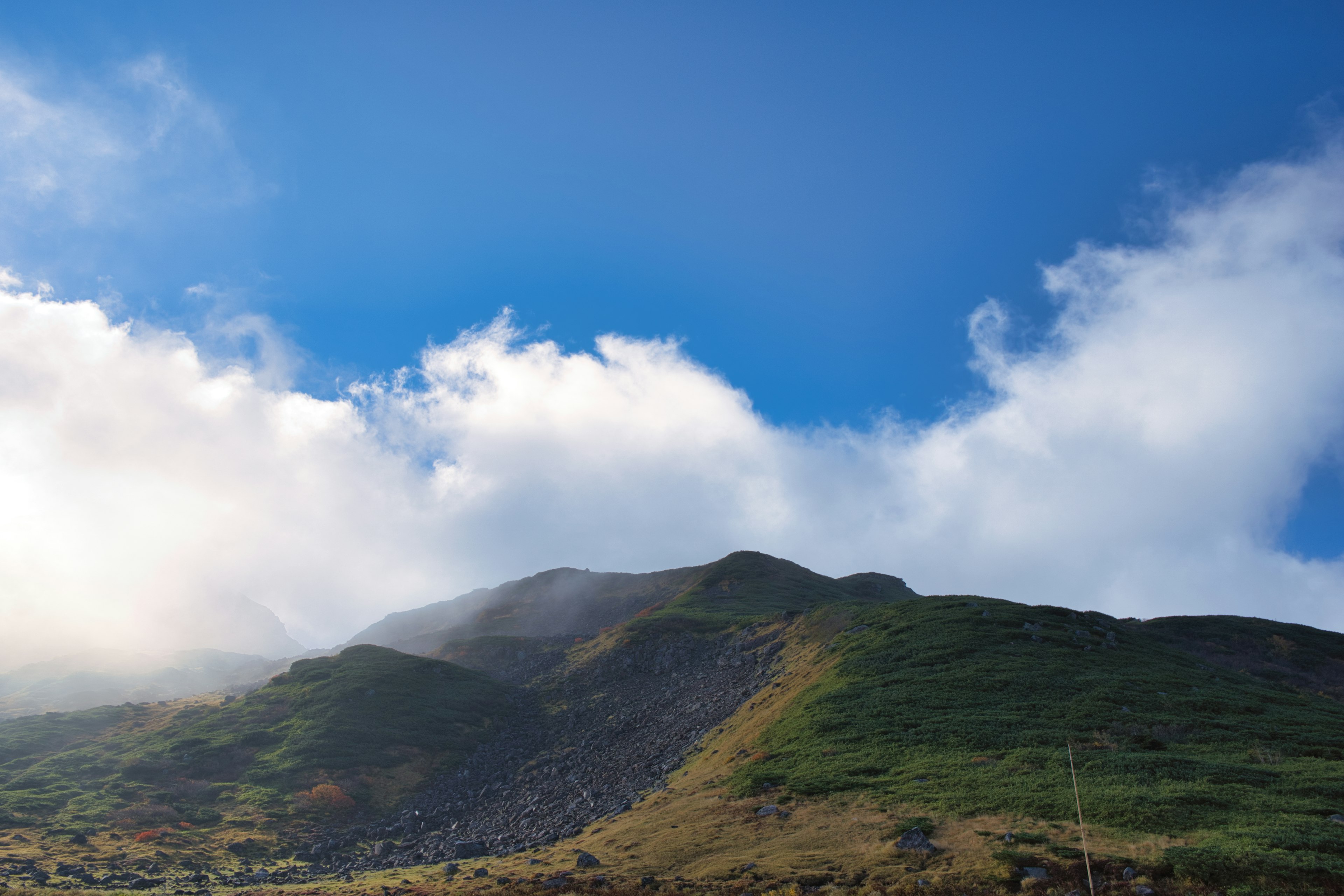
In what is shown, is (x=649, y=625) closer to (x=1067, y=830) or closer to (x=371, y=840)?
(x=371, y=840)

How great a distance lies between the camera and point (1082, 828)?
1997cm

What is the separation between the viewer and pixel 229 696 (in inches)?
4028

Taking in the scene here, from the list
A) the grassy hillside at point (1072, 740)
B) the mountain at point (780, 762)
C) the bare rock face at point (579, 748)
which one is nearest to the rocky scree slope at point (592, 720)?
the bare rock face at point (579, 748)

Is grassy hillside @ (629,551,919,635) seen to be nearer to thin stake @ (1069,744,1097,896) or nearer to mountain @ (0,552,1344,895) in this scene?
mountain @ (0,552,1344,895)

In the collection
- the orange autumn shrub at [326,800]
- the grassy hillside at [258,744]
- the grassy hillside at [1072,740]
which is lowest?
the orange autumn shrub at [326,800]

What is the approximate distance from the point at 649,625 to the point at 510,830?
5846 cm

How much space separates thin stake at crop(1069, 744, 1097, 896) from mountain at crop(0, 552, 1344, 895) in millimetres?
479

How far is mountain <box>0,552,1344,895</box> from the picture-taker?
25203 mm

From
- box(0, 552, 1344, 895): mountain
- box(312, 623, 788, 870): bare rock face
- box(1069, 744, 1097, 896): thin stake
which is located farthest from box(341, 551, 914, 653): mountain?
box(1069, 744, 1097, 896): thin stake

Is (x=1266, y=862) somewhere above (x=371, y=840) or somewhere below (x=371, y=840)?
above

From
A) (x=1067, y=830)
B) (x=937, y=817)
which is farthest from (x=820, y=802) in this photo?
(x=1067, y=830)

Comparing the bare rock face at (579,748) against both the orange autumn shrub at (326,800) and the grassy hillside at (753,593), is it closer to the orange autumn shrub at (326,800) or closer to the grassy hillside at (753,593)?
the orange autumn shrub at (326,800)

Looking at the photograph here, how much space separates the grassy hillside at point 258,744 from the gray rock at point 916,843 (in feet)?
168

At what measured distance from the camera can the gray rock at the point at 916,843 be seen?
83.7ft
